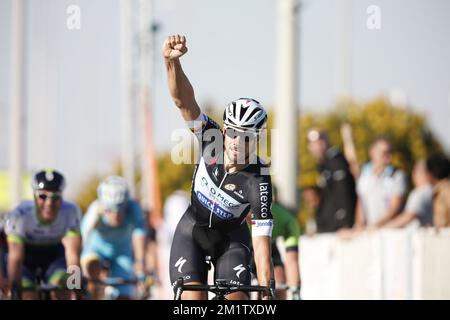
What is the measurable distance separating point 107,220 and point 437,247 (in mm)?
4734

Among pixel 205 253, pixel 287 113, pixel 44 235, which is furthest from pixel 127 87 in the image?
pixel 205 253

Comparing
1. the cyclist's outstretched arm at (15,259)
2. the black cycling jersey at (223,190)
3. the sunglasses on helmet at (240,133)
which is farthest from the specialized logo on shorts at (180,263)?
the cyclist's outstretched arm at (15,259)

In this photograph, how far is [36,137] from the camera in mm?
51500

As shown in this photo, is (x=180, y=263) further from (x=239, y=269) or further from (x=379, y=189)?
(x=379, y=189)

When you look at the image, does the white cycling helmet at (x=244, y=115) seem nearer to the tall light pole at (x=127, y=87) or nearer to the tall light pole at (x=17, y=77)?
the tall light pole at (x=17, y=77)

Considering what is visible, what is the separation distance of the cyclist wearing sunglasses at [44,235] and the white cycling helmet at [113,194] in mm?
2433

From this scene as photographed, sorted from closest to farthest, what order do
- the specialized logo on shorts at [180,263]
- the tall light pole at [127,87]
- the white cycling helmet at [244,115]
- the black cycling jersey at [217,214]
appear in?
1. the white cycling helmet at [244,115]
2. the black cycling jersey at [217,214]
3. the specialized logo on shorts at [180,263]
4. the tall light pole at [127,87]

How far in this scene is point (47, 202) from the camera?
12742mm

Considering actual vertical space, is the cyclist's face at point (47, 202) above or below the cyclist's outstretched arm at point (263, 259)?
above

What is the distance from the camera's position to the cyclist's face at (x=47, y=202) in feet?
41.6

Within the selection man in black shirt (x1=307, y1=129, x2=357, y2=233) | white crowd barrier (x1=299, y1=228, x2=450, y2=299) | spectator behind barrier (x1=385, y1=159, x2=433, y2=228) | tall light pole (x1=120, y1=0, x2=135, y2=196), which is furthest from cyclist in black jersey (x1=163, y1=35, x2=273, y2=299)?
tall light pole (x1=120, y1=0, x2=135, y2=196)

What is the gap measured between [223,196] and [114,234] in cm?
766

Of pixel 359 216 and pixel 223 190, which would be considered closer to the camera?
pixel 223 190
